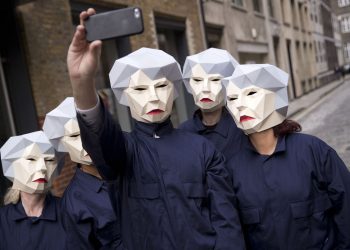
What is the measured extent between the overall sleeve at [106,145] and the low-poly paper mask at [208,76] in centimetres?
113

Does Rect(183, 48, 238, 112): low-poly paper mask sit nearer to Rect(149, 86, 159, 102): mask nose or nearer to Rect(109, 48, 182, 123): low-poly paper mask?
Rect(109, 48, 182, 123): low-poly paper mask

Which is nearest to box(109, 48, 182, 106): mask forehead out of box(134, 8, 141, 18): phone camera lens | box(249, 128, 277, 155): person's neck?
box(249, 128, 277, 155): person's neck

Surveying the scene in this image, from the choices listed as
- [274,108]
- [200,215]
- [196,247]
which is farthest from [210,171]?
[274,108]

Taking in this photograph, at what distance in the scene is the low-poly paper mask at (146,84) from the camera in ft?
7.39

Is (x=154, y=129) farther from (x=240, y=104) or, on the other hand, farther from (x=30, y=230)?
(x=30, y=230)

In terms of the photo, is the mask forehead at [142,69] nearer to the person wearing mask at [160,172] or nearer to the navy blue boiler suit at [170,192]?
the person wearing mask at [160,172]

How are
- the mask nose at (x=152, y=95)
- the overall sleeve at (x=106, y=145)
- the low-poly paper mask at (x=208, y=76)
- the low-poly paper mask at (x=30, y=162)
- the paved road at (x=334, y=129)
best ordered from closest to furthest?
the overall sleeve at (x=106, y=145) < the mask nose at (x=152, y=95) < the low-poly paper mask at (x=30, y=162) < the low-poly paper mask at (x=208, y=76) < the paved road at (x=334, y=129)

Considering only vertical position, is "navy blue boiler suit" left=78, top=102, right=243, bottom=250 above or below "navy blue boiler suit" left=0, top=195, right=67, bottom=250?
above

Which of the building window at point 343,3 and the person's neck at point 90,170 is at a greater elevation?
the building window at point 343,3

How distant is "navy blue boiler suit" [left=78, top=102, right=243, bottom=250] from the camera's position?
2.10m

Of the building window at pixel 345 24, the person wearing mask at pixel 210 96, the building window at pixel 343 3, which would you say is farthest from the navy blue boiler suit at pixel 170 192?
the building window at pixel 345 24

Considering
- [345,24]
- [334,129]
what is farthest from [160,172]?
[345,24]

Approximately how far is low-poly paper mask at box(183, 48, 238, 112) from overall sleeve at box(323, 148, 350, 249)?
1.02 metres

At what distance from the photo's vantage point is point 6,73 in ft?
19.4
